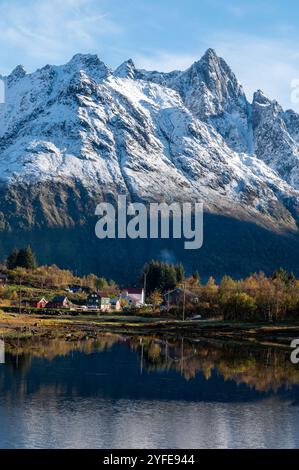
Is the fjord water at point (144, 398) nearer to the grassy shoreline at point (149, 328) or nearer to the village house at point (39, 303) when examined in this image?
the grassy shoreline at point (149, 328)

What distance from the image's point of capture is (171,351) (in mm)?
111625

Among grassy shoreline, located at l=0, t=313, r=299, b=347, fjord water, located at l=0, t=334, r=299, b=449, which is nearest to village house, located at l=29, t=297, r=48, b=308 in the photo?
grassy shoreline, located at l=0, t=313, r=299, b=347

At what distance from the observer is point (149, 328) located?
501 ft

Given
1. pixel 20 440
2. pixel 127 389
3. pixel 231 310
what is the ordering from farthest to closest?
pixel 231 310 → pixel 127 389 → pixel 20 440

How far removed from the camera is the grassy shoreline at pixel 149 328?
132375mm

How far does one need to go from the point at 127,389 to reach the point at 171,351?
120ft

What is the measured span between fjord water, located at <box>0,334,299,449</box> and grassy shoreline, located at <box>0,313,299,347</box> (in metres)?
19.1

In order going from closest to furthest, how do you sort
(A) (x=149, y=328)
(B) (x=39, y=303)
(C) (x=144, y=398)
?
1. (C) (x=144, y=398)
2. (A) (x=149, y=328)
3. (B) (x=39, y=303)

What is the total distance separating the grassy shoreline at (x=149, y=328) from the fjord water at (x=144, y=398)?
19115mm

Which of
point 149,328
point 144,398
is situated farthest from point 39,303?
point 144,398

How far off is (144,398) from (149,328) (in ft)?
270

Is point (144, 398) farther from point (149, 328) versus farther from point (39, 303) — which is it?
point (39, 303)
